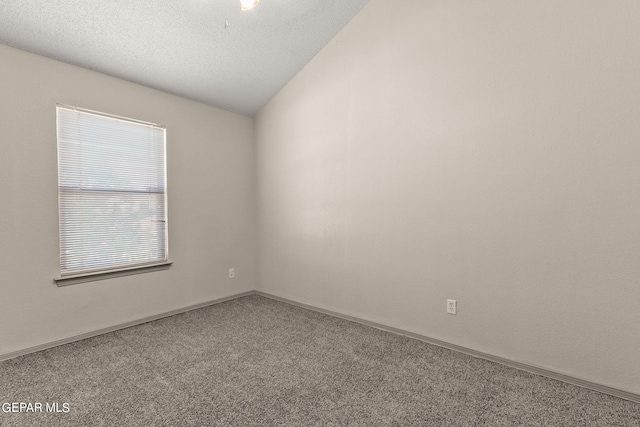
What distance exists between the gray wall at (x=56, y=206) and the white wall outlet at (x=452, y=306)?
8.47ft

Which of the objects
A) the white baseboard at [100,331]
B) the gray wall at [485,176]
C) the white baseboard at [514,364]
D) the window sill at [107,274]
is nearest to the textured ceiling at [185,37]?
the gray wall at [485,176]

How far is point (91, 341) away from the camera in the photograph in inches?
105

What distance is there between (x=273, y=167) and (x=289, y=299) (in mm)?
1655

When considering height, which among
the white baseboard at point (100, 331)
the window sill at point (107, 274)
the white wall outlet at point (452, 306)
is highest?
the window sill at point (107, 274)

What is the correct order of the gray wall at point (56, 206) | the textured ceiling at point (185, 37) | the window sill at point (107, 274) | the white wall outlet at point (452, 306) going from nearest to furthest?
the textured ceiling at point (185, 37) → the gray wall at point (56, 206) → the white wall outlet at point (452, 306) → the window sill at point (107, 274)

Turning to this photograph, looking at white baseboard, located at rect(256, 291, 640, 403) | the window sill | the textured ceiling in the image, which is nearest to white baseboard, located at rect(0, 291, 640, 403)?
white baseboard, located at rect(256, 291, 640, 403)

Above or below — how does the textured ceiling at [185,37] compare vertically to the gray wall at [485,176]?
above

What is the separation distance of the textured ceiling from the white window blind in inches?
19.7

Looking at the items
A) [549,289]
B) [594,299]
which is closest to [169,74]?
[549,289]

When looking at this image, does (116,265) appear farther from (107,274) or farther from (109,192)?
(109,192)

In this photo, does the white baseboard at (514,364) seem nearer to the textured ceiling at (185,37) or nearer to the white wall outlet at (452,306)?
the white wall outlet at (452,306)

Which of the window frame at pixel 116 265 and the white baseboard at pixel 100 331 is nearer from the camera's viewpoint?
the white baseboard at pixel 100 331

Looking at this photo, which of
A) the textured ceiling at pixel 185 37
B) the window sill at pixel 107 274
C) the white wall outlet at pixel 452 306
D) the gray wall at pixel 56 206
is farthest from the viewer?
the window sill at pixel 107 274

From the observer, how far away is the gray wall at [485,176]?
1891 mm
